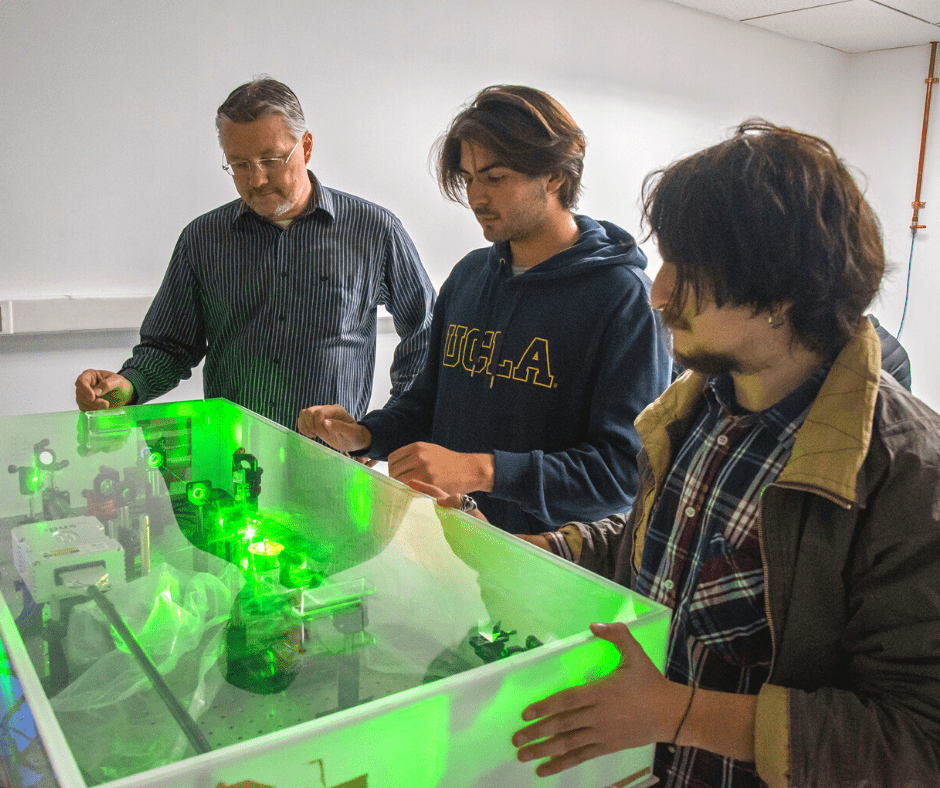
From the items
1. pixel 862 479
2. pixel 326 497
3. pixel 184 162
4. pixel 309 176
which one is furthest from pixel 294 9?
pixel 862 479

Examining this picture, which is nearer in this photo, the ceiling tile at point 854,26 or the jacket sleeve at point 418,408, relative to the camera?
the jacket sleeve at point 418,408

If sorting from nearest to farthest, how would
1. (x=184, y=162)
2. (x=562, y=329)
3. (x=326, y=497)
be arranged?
(x=326, y=497), (x=562, y=329), (x=184, y=162)

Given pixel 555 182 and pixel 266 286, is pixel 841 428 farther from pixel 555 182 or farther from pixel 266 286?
pixel 266 286

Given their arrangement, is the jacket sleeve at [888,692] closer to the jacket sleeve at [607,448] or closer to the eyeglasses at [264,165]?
the jacket sleeve at [607,448]

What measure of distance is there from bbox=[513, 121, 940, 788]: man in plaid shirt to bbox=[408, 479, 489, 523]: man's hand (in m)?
0.23

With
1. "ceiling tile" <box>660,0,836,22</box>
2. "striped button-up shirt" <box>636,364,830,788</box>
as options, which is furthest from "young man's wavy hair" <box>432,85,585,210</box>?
"ceiling tile" <box>660,0,836,22</box>

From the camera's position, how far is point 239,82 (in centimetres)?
286

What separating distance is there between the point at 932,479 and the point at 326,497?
2.53ft

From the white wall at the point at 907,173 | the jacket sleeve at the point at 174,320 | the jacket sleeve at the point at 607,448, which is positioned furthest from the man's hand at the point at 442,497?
the white wall at the point at 907,173

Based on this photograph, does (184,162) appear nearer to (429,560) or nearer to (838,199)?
(429,560)

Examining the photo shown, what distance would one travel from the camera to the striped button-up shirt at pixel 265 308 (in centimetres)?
197

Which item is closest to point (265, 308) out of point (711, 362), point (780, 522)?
point (711, 362)

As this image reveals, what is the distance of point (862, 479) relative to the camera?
0.72 meters

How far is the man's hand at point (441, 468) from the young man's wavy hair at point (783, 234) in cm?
47
